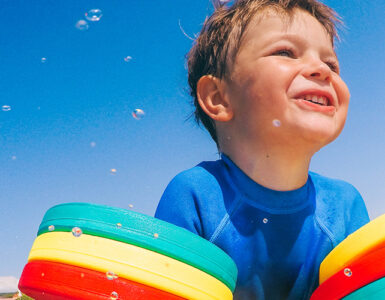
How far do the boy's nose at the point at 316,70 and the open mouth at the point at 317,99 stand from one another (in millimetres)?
113

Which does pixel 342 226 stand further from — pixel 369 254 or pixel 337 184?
pixel 369 254

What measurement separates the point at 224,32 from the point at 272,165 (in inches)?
40.0

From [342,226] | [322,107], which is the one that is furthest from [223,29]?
[342,226]

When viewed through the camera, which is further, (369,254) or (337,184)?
(337,184)

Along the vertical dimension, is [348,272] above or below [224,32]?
below

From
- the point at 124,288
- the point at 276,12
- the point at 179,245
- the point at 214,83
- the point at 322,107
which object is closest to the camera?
the point at 124,288

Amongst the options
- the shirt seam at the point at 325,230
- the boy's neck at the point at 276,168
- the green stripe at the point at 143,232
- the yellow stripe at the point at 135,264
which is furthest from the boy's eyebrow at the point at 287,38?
the yellow stripe at the point at 135,264

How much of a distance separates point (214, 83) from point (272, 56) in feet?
1.62

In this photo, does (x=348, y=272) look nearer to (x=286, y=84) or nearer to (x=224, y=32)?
(x=286, y=84)

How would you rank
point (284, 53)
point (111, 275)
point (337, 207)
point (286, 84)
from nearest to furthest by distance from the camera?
A: point (111, 275)
point (286, 84)
point (284, 53)
point (337, 207)

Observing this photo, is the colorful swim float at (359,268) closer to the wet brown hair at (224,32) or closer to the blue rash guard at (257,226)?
the blue rash guard at (257,226)

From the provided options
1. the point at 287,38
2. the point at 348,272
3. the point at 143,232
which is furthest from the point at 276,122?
the point at 143,232

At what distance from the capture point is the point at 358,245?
2.14m

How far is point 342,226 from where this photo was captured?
281 cm
